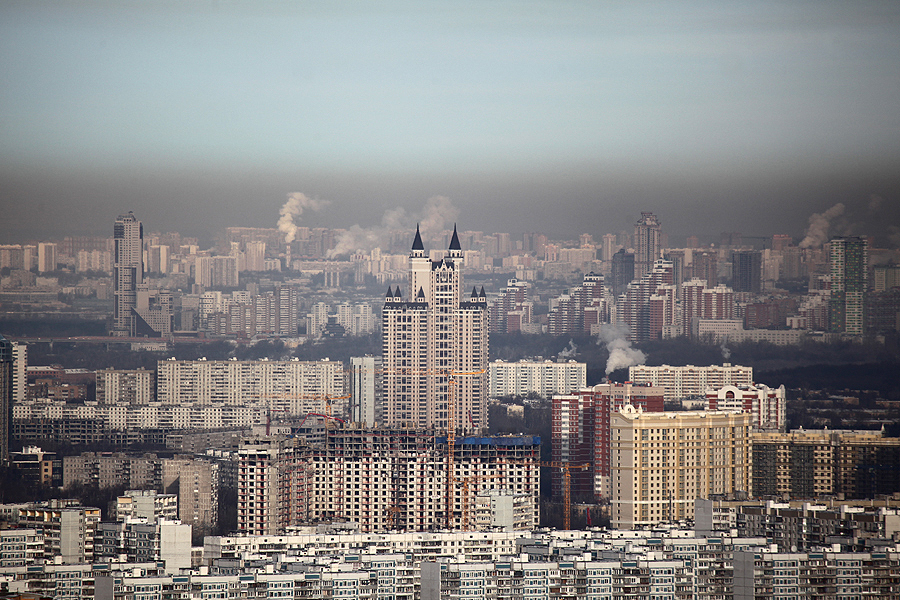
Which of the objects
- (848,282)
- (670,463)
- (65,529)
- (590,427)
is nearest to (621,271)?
(848,282)

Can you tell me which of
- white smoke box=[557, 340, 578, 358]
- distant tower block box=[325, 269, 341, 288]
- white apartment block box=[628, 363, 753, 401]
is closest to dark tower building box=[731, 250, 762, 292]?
white apartment block box=[628, 363, 753, 401]

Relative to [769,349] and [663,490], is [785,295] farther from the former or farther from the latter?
[663,490]

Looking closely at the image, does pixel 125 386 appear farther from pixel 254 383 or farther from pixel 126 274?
pixel 126 274

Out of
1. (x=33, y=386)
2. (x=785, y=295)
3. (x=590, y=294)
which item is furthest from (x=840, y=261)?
(x=33, y=386)

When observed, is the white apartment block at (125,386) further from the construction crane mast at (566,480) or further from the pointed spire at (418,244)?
the construction crane mast at (566,480)

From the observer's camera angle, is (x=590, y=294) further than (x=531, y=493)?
Yes

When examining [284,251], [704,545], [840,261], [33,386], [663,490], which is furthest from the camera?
[284,251]
